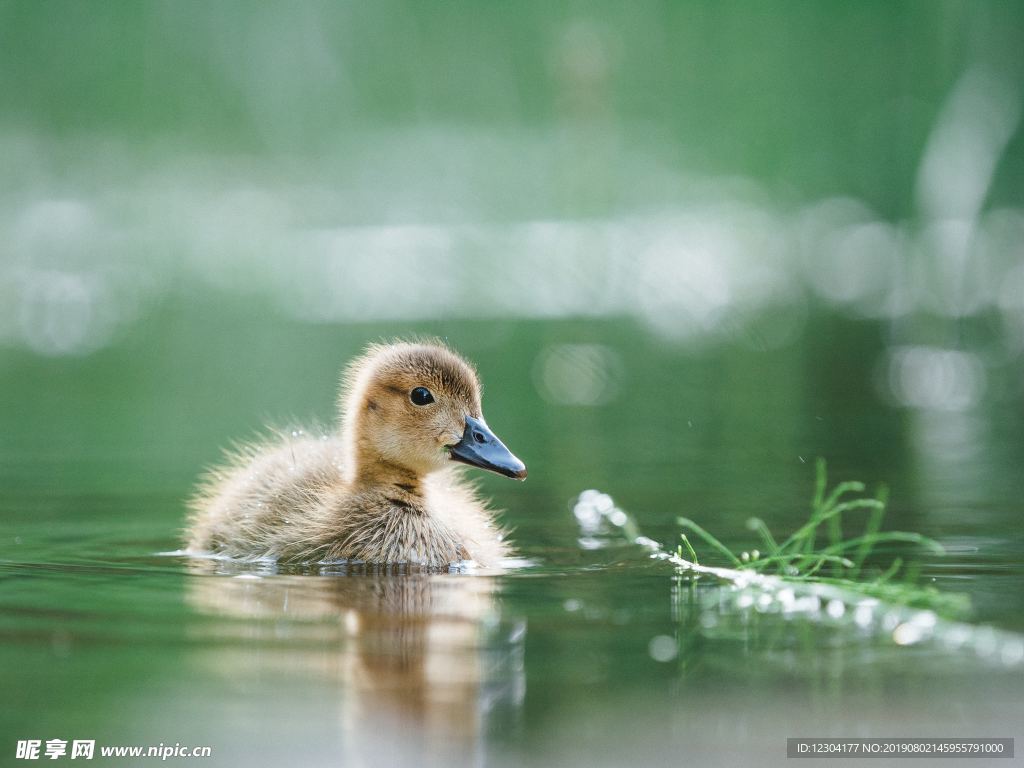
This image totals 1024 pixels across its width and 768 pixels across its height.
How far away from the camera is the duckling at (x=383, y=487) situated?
20.4 feet

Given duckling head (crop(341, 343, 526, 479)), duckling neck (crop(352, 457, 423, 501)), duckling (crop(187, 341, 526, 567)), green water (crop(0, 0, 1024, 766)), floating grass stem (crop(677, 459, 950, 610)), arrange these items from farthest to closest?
1. duckling neck (crop(352, 457, 423, 501))
2. duckling head (crop(341, 343, 526, 479))
3. duckling (crop(187, 341, 526, 567))
4. floating grass stem (crop(677, 459, 950, 610))
5. green water (crop(0, 0, 1024, 766))

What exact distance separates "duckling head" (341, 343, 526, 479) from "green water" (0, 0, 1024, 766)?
0.48 m

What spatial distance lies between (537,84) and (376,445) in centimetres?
1430

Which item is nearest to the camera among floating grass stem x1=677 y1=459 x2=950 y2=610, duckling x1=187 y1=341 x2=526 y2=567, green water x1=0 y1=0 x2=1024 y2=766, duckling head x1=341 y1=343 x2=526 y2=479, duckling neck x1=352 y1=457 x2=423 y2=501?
green water x1=0 y1=0 x2=1024 y2=766

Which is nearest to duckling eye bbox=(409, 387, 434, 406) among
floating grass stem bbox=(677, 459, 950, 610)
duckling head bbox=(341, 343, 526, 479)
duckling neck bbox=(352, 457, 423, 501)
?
duckling head bbox=(341, 343, 526, 479)

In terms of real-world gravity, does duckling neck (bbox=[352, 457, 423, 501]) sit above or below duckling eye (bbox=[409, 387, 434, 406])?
below

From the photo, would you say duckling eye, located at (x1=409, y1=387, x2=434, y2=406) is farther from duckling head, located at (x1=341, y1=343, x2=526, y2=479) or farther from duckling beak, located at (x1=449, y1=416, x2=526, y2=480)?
duckling beak, located at (x1=449, y1=416, x2=526, y2=480)

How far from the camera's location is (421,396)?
6.55 metres

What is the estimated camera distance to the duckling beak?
6324 mm

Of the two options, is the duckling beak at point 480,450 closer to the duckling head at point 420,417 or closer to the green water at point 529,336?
the duckling head at point 420,417

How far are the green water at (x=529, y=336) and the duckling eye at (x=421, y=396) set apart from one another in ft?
2.16

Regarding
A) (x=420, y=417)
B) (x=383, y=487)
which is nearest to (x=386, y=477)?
(x=383, y=487)

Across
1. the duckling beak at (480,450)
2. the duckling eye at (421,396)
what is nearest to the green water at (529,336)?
the duckling beak at (480,450)

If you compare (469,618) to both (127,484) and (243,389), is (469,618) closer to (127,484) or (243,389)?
(127,484)
